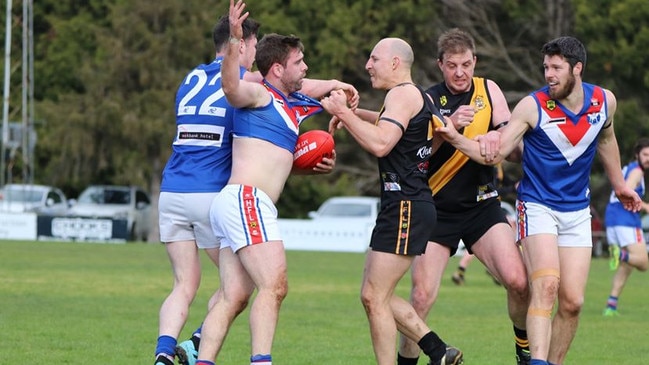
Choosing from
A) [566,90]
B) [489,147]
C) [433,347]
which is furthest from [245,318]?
[566,90]

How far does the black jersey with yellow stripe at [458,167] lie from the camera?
32.1 ft

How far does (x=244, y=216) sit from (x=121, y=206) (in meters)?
33.9

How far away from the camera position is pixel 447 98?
9.86 meters

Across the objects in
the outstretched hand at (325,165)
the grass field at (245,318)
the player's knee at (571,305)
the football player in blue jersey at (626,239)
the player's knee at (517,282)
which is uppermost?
the outstretched hand at (325,165)

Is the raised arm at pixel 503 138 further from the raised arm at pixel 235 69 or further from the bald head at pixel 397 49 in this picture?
the raised arm at pixel 235 69

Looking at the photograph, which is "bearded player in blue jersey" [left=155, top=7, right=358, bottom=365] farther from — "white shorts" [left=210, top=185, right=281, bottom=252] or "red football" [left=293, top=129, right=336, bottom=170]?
"white shorts" [left=210, top=185, right=281, bottom=252]

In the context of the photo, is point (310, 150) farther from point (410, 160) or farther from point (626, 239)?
point (626, 239)

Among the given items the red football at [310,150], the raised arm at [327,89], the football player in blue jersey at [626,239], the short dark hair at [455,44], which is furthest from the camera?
the football player in blue jersey at [626,239]

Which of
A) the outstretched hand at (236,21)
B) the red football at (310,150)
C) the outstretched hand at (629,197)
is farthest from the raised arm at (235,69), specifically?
the outstretched hand at (629,197)

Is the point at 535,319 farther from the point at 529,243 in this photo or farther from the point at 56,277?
the point at 56,277

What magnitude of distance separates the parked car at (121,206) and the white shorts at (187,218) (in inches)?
1228

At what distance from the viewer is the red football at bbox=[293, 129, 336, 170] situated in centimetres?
905

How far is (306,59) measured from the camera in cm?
4375

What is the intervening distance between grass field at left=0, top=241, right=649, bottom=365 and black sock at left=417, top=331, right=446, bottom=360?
182 centimetres
